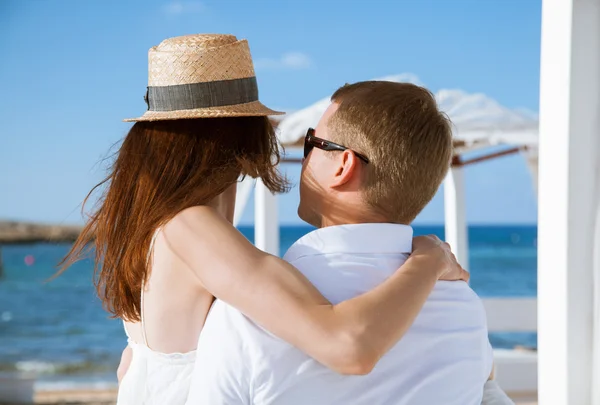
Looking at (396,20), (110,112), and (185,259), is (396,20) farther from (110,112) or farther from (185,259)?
(185,259)

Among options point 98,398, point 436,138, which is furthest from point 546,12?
point 98,398

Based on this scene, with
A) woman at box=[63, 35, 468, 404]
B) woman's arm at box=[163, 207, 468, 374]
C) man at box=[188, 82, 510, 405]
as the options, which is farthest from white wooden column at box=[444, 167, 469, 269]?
woman's arm at box=[163, 207, 468, 374]

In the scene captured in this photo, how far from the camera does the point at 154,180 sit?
5.25ft

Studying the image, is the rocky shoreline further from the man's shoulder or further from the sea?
the man's shoulder

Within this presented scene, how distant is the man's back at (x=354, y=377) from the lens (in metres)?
1.26

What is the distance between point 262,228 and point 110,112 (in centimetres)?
3595

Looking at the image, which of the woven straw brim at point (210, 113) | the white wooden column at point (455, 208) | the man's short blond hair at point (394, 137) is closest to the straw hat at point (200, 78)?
the woven straw brim at point (210, 113)

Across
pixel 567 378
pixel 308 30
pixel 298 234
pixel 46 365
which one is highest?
pixel 567 378

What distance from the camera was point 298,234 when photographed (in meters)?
38.3

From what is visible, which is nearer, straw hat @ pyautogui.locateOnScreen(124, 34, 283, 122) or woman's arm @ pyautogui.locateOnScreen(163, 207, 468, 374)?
woman's arm @ pyautogui.locateOnScreen(163, 207, 468, 374)

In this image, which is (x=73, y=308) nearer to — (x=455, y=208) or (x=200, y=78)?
(x=455, y=208)

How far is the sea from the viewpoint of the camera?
64.9 ft

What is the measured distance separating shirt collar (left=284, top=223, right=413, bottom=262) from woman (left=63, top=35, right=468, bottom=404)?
0.19 ft

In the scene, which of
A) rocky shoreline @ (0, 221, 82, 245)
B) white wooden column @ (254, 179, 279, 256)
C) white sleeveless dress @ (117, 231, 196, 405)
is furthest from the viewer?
rocky shoreline @ (0, 221, 82, 245)
